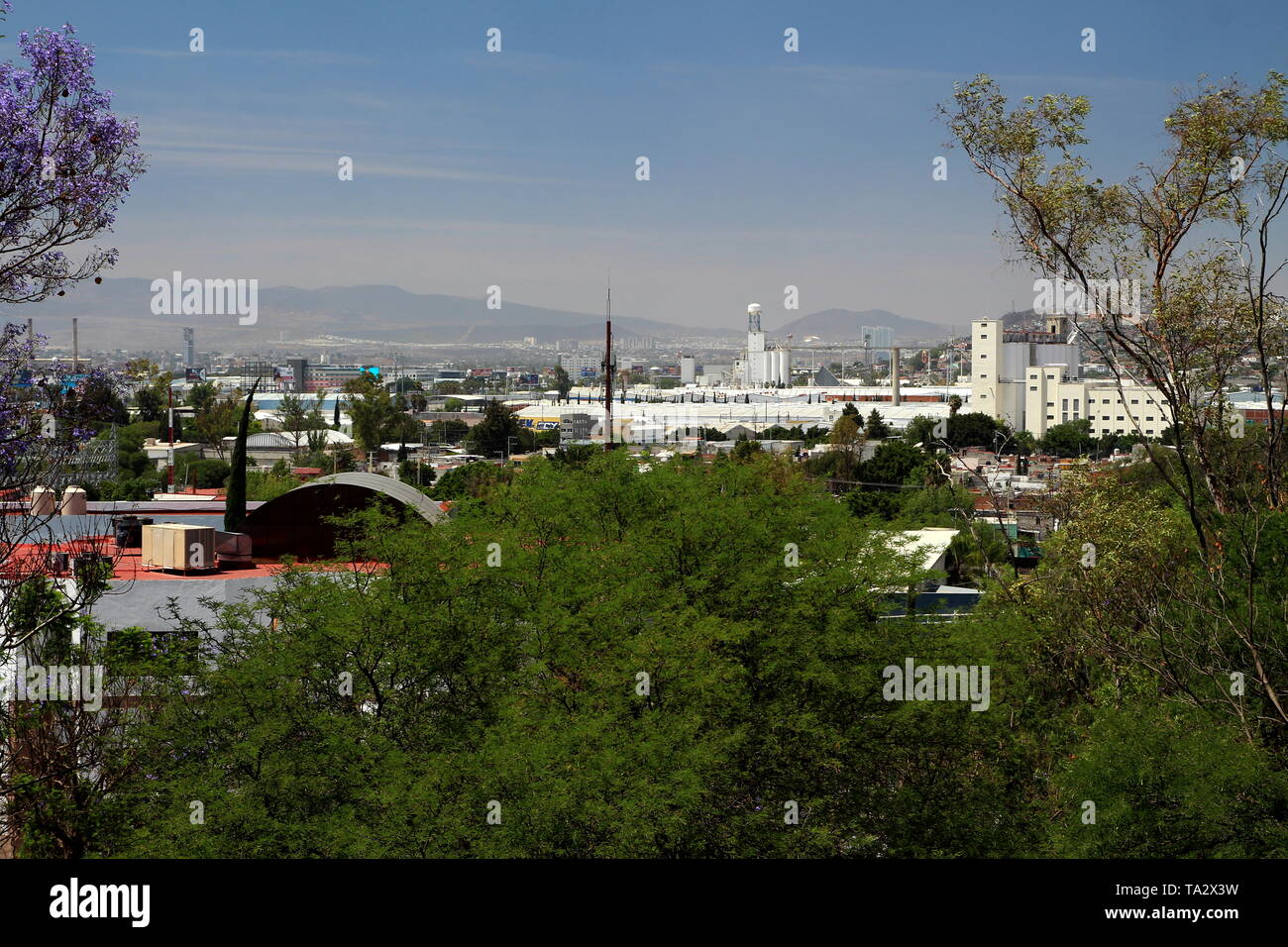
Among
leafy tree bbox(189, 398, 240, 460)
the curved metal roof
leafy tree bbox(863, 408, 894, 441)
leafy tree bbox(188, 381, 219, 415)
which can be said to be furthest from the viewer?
leafy tree bbox(863, 408, 894, 441)

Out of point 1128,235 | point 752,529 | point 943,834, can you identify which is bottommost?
point 943,834

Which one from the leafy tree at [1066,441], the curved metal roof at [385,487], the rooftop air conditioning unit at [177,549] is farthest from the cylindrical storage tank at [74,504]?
the leafy tree at [1066,441]

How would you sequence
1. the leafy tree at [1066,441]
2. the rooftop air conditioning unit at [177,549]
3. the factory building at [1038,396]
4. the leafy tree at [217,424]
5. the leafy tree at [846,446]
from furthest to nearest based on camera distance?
the factory building at [1038,396]
the leafy tree at [1066,441]
the leafy tree at [217,424]
the leafy tree at [846,446]
the rooftop air conditioning unit at [177,549]

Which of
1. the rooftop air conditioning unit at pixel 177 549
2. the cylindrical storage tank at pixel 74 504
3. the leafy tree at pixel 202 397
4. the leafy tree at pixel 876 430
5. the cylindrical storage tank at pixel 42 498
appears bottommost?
the rooftop air conditioning unit at pixel 177 549

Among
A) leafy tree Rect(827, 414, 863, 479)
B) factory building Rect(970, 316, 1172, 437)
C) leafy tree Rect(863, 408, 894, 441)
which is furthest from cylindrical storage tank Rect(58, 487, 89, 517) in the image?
factory building Rect(970, 316, 1172, 437)

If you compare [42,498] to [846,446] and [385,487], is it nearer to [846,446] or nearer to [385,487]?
[385,487]

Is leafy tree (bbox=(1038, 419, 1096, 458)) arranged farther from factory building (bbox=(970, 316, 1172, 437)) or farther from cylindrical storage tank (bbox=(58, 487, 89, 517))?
cylindrical storage tank (bbox=(58, 487, 89, 517))

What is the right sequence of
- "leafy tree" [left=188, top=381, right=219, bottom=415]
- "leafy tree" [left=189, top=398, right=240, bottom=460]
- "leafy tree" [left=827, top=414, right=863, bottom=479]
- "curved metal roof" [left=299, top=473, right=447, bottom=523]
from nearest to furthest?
"curved metal roof" [left=299, top=473, right=447, bottom=523]
"leafy tree" [left=827, top=414, right=863, bottom=479]
"leafy tree" [left=189, top=398, right=240, bottom=460]
"leafy tree" [left=188, top=381, right=219, bottom=415]

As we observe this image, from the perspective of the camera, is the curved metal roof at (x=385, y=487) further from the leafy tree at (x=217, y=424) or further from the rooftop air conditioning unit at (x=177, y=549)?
the leafy tree at (x=217, y=424)

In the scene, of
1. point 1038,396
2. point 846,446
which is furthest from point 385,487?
point 1038,396
